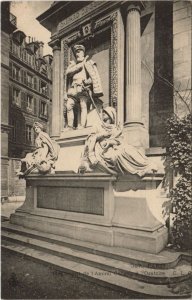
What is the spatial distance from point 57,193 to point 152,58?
16.8 feet

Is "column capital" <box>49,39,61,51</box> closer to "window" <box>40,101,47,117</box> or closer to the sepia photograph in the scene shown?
the sepia photograph

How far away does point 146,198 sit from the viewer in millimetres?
5578

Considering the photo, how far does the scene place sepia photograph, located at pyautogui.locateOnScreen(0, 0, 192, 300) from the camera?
477cm

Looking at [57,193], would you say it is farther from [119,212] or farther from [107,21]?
[107,21]

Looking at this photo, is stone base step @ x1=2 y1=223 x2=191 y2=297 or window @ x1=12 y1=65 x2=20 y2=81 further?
window @ x1=12 y1=65 x2=20 y2=81

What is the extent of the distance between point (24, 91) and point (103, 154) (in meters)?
25.9

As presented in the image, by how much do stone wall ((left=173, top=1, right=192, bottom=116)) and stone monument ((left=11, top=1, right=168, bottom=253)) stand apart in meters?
1.07

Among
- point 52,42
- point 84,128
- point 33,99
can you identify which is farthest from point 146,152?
point 33,99

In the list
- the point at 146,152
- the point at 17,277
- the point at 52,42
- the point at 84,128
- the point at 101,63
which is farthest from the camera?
the point at 52,42

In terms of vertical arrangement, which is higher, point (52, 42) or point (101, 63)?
point (52, 42)

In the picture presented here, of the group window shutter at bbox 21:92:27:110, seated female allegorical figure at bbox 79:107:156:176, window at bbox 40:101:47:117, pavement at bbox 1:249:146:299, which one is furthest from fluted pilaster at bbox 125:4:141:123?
window at bbox 40:101:47:117

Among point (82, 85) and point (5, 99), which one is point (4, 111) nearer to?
point (5, 99)

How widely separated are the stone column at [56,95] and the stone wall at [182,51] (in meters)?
4.62

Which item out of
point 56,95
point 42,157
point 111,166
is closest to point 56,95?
point 56,95
